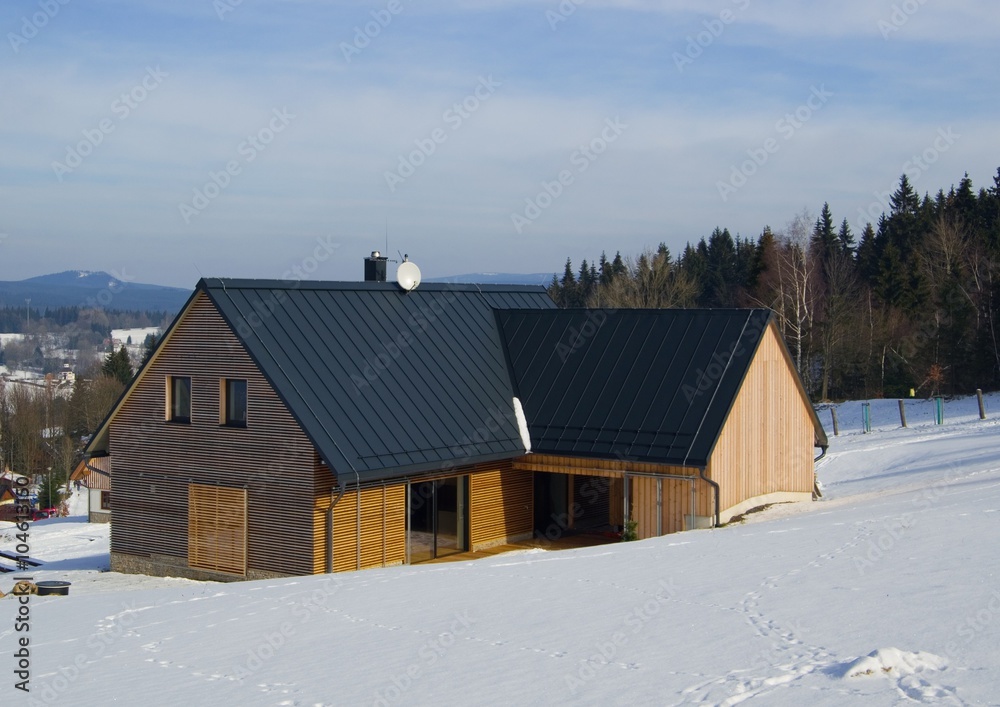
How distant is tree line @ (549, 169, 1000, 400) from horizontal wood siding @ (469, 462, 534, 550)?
77.6ft

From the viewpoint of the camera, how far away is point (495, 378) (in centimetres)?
2067

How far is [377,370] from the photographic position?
18469 millimetres

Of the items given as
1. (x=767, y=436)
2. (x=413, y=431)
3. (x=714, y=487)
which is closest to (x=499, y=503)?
(x=413, y=431)

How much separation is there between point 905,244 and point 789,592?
56790 millimetres

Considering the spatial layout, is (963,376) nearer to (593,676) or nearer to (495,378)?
(495,378)

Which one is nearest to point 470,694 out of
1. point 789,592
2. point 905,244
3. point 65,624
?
point 789,592

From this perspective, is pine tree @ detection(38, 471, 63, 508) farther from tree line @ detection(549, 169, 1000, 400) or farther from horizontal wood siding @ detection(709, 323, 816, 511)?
horizontal wood siding @ detection(709, 323, 816, 511)

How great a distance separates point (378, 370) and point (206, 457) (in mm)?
3486

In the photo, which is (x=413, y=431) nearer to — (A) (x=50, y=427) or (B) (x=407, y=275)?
(B) (x=407, y=275)

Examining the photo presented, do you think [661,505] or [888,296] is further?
[888,296]

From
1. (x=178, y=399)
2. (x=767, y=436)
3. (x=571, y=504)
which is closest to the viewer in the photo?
(x=178, y=399)

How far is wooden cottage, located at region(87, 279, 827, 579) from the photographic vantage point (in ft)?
55.2

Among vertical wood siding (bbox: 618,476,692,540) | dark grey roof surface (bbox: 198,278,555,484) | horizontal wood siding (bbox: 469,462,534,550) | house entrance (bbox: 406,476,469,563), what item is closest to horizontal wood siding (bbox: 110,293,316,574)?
dark grey roof surface (bbox: 198,278,555,484)

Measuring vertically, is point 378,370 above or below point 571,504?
above
